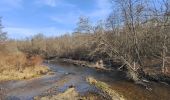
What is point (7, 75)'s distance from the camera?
4003cm

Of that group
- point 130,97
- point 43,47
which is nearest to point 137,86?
point 130,97

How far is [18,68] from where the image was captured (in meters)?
44.9

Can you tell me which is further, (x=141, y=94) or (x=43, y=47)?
(x=43, y=47)

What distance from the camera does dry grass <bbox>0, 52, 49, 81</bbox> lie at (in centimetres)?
4031

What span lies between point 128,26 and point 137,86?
660 inches

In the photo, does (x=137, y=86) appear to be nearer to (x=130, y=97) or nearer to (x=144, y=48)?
(x=130, y=97)

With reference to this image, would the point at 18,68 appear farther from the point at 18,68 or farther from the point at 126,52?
the point at 126,52

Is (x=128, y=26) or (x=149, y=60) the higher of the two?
(x=128, y=26)

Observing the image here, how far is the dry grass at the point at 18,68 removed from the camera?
132ft

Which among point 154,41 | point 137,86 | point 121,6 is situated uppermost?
point 121,6

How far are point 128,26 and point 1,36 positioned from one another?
3347cm

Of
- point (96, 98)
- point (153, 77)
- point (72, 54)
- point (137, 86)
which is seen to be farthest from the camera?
point (72, 54)

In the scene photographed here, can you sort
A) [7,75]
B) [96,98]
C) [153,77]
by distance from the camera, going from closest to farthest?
[96,98]
[153,77]
[7,75]

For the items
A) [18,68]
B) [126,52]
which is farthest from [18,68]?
[126,52]
